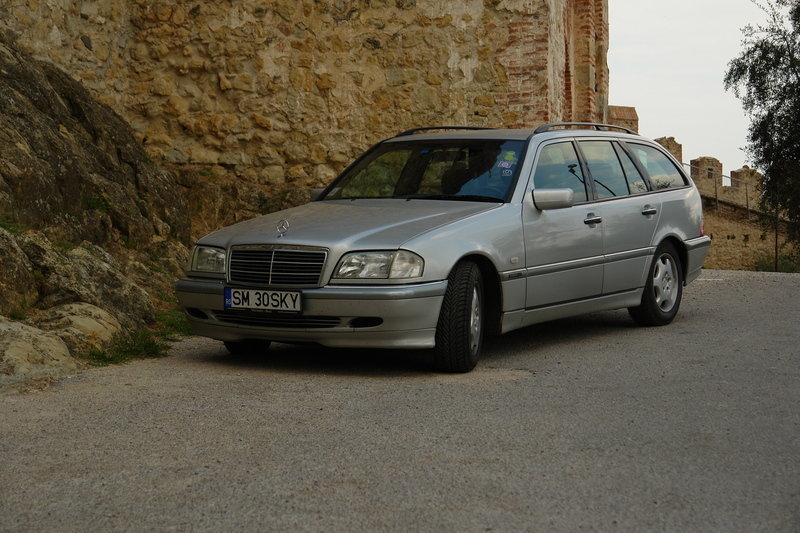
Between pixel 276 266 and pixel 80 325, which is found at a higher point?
pixel 276 266

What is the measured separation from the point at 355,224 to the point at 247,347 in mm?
1300

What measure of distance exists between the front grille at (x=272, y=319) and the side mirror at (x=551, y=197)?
1.79 metres

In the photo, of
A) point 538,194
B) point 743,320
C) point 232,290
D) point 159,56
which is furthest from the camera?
point 159,56

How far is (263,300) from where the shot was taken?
674 centimetres

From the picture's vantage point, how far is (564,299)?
7918 mm

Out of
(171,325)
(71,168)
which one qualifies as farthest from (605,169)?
(71,168)

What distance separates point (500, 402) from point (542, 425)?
0.60 meters

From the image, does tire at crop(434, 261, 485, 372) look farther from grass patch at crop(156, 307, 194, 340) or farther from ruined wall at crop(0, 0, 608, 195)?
ruined wall at crop(0, 0, 608, 195)

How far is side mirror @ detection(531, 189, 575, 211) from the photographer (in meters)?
7.49

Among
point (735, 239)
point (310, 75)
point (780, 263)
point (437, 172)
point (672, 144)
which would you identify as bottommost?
point (780, 263)

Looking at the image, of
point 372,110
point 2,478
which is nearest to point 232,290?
point 2,478

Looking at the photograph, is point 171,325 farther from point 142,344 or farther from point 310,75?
point 310,75

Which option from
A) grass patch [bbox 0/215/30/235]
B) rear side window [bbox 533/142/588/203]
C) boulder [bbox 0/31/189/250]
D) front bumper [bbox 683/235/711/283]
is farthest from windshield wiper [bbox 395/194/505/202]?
boulder [bbox 0/31/189/250]

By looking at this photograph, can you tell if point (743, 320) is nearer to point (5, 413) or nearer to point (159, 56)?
point (5, 413)
